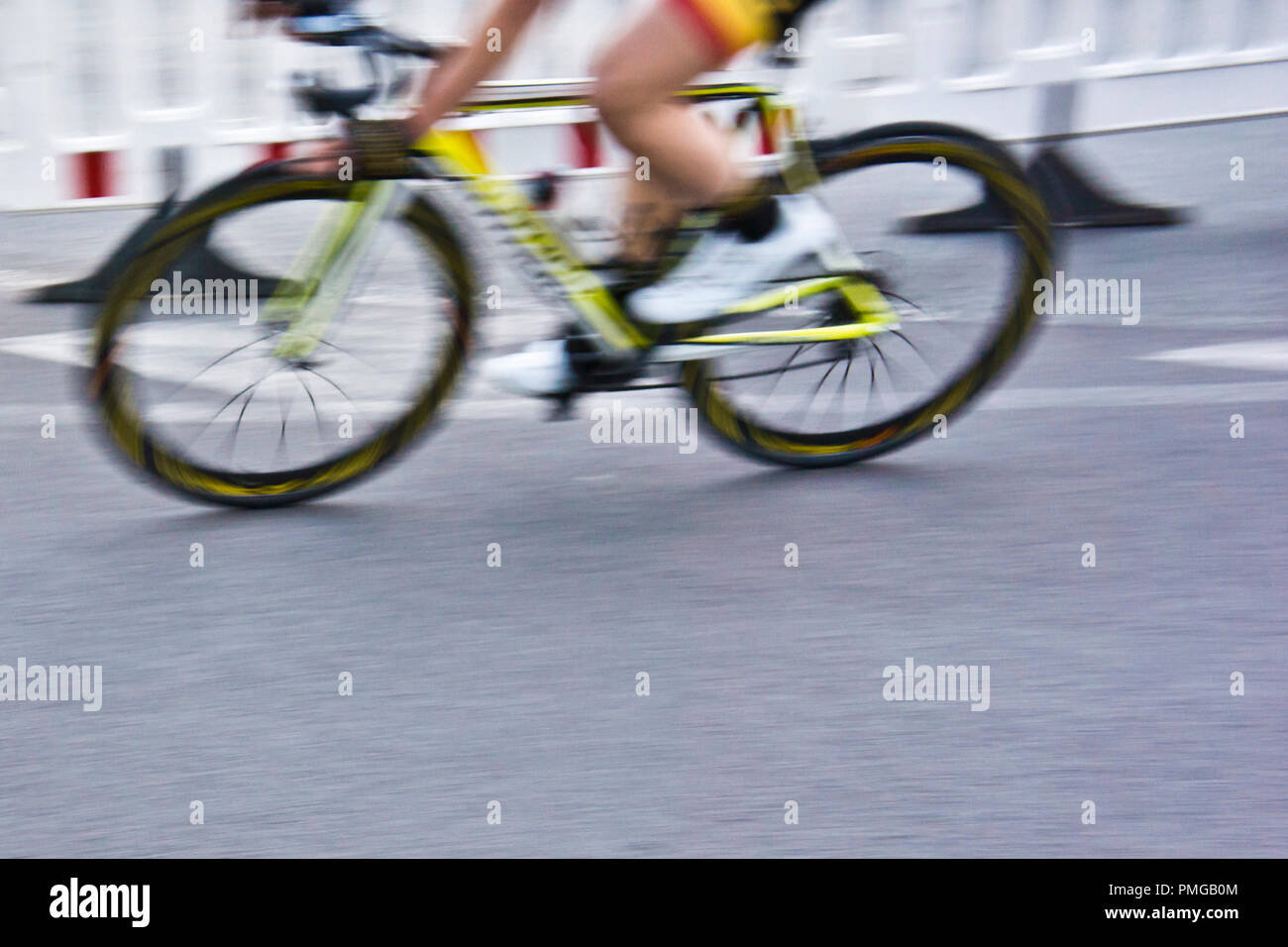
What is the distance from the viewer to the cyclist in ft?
13.2

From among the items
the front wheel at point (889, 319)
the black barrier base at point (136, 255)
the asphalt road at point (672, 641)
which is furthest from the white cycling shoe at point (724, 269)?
the black barrier base at point (136, 255)

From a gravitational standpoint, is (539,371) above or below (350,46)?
below

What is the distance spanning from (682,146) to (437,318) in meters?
0.73

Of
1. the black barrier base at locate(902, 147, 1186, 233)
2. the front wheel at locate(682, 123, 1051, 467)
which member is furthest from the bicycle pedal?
the black barrier base at locate(902, 147, 1186, 233)

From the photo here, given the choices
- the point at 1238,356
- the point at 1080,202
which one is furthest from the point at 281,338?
the point at 1080,202

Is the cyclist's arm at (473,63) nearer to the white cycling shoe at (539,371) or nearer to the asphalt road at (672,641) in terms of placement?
the white cycling shoe at (539,371)

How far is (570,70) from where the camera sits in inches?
307

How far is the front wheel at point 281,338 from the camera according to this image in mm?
4152

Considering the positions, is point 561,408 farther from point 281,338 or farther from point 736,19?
point 736,19

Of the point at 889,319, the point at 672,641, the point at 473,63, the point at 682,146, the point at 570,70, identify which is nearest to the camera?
the point at 672,641

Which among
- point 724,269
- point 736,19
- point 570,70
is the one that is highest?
point 570,70

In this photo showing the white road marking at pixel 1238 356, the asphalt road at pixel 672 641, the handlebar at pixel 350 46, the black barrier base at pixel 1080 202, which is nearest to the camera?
the asphalt road at pixel 672 641

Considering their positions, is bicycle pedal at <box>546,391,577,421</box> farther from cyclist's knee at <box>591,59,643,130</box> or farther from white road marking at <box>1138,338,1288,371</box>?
white road marking at <box>1138,338,1288,371</box>

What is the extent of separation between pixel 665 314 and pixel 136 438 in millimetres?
1254
